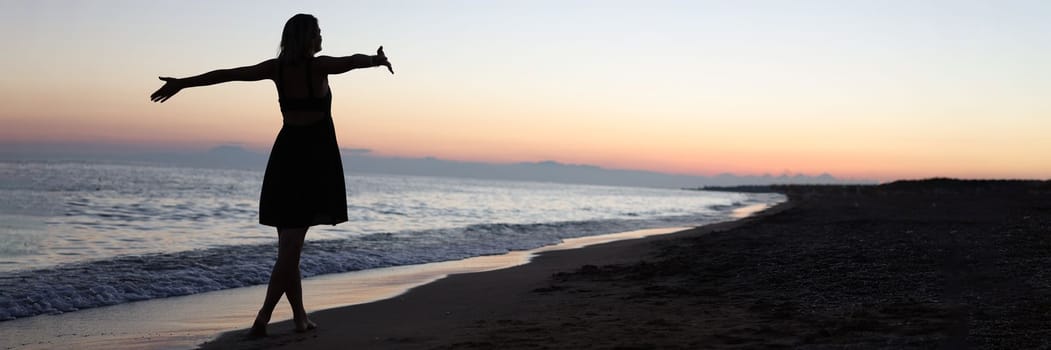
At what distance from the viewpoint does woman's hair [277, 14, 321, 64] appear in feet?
14.4

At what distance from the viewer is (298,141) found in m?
4.54

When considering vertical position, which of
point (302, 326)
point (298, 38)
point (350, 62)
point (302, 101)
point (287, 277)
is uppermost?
point (298, 38)

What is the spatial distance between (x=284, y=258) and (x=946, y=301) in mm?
4146

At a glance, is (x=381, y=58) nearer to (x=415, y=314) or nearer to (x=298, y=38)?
(x=298, y=38)

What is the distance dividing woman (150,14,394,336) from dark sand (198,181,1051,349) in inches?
28.2

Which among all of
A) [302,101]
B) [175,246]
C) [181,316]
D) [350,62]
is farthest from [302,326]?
[175,246]

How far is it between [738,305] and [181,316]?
412 cm

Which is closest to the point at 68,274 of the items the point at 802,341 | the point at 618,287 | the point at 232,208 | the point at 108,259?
the point at 108,259

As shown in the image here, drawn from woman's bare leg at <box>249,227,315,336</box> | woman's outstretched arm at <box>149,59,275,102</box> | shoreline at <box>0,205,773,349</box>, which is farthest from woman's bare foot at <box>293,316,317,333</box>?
woman's outstretched arm at <box>149,59,275,102</box>

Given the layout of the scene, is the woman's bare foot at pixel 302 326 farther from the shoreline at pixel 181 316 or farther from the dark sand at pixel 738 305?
the shoreline at pixel 181 316

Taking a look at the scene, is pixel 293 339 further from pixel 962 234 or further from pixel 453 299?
pixel 962 234

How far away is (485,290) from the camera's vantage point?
7281 mm

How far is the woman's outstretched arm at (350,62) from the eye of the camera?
419 centimetres

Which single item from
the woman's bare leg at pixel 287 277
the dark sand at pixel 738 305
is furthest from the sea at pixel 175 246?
the woman's bare leg at pixel 287 277
